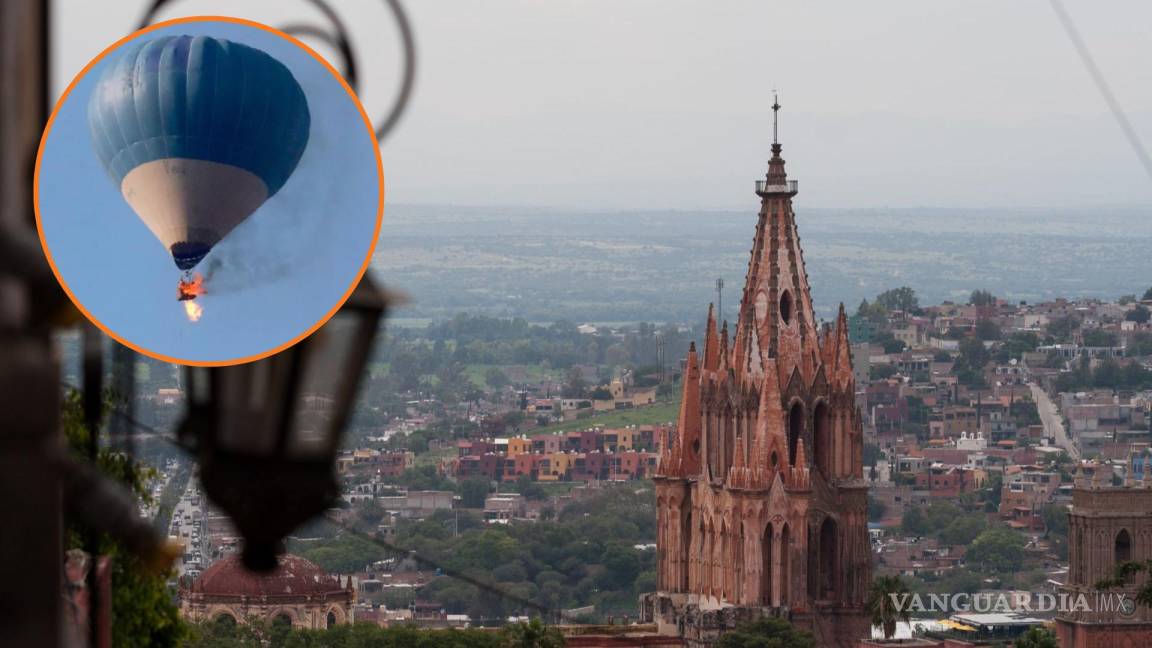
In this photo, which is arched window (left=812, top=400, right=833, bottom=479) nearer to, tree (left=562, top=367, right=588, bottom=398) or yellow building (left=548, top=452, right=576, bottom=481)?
yellow building (left=548, top=452, right=576, bottom=481)

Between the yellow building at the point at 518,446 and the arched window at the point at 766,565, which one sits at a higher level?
the arched window at the point at 766,565

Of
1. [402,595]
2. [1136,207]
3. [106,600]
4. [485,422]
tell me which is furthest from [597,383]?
[106,600]

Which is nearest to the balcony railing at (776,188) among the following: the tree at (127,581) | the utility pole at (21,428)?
the tree at (127,581)

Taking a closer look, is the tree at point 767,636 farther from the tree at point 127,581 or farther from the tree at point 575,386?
the tree at point 575,386

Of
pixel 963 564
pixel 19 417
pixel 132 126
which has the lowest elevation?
pixel 963 564

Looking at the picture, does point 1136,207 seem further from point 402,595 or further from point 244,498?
point 244,498

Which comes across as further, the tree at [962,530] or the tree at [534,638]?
the tree at [962,530]
